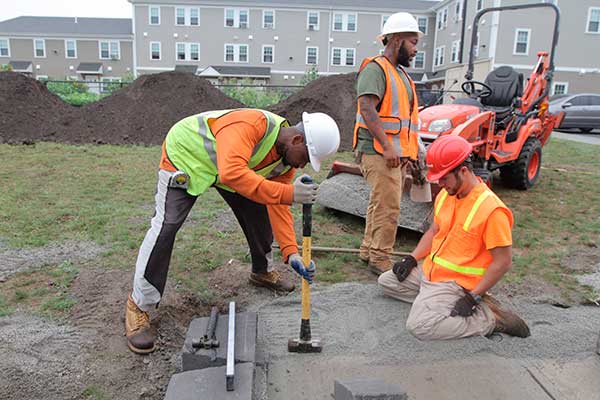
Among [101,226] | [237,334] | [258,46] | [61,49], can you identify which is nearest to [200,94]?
[101,226]

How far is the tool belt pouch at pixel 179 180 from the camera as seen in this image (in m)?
3.08

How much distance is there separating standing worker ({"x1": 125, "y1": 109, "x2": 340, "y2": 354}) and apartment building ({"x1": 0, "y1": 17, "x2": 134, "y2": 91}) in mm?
43376

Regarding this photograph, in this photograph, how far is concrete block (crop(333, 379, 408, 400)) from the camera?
87.1 inches

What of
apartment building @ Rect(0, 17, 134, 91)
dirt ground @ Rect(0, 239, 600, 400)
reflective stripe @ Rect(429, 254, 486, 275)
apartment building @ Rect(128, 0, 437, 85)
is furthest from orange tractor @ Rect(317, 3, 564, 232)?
apartment building @ Rect(0, 17, 134, 91)

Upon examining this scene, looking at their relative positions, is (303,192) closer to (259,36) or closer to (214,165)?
(214,165)

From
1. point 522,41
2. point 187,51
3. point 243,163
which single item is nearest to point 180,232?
point 243,163

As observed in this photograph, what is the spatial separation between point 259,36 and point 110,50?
537 inches

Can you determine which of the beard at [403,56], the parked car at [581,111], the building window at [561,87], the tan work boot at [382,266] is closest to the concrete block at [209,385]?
the tan work boot at [382,266]

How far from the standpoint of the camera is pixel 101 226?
18.3 feet

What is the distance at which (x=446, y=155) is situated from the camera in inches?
118

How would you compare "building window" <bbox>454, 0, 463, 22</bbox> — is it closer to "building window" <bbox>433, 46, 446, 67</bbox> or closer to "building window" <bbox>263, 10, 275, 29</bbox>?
Result: "building window" <bbox>433, 46, 446, 67</bbox>

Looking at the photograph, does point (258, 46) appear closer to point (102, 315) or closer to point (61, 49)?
point (61, 49)

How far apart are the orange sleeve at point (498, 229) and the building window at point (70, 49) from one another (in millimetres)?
47922

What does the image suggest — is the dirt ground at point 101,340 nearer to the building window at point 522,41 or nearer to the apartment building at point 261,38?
the building window at point 522,41
